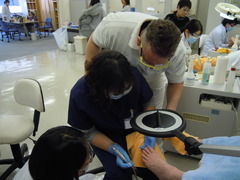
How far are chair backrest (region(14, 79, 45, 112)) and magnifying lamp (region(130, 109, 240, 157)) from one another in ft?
2.85

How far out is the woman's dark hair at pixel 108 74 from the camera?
2.84ft

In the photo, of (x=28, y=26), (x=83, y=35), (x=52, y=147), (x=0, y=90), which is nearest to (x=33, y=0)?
(x=28, y=26)

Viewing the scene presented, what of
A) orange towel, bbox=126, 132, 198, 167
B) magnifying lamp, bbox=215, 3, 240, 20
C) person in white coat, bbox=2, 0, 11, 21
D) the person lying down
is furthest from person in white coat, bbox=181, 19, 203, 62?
person in white coat, bbox=2, 0, 11, 21

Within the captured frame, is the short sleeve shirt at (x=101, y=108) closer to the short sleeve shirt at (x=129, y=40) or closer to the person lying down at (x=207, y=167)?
the short sleeve shirt at (x=129, y=40)

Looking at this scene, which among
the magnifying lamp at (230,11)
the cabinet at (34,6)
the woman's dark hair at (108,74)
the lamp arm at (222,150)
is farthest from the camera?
the cabinet at (34,6)

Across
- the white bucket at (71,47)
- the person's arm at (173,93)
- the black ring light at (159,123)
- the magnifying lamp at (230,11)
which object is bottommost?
the white bucket at (71,47)

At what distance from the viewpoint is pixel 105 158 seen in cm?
111

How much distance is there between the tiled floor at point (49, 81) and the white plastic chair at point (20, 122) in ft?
0.59

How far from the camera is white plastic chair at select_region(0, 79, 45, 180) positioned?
139 centimetres

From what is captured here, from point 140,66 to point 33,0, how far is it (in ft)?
33.6

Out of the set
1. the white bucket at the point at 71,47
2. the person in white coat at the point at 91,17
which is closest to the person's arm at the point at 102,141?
the person in white coat at the point at 91,17

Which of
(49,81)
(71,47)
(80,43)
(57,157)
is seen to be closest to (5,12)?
(71,47)

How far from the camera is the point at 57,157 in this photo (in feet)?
2.31

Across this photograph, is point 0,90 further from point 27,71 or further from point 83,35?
point 83,35
